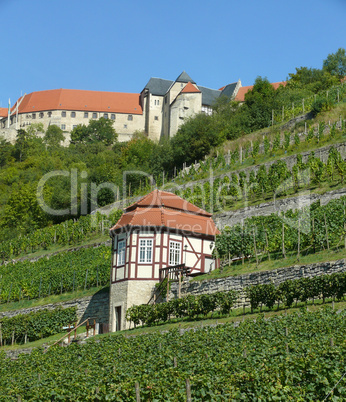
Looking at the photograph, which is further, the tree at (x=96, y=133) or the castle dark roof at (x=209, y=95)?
the tree at (x=96, y=133)

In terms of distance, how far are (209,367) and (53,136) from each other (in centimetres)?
Result: 8302

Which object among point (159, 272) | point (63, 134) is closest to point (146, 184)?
point (159, 272)

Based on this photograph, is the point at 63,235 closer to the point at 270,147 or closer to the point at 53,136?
the point at 270,147

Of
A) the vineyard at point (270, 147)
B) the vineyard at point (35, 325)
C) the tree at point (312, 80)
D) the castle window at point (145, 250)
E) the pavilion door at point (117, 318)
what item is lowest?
the vineyard at point (35, 325)

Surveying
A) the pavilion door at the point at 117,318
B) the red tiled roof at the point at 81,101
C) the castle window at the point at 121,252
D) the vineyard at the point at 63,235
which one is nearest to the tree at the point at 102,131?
the red tiled roof at the point at 81,101

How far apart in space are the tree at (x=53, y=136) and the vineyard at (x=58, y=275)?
51.0m

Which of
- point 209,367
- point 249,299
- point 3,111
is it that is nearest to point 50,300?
point 249,299

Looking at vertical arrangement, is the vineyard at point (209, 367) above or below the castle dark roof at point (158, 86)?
below

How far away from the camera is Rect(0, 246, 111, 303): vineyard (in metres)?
36.7

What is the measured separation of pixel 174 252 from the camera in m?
30.5

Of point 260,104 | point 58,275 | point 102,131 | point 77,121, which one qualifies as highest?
point 77,121

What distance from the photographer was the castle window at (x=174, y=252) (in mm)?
30328

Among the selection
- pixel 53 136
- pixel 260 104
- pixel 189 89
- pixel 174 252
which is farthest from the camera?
pixel 53 136

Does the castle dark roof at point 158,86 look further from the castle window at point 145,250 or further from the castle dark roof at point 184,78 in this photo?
the castle window at point 145,250
